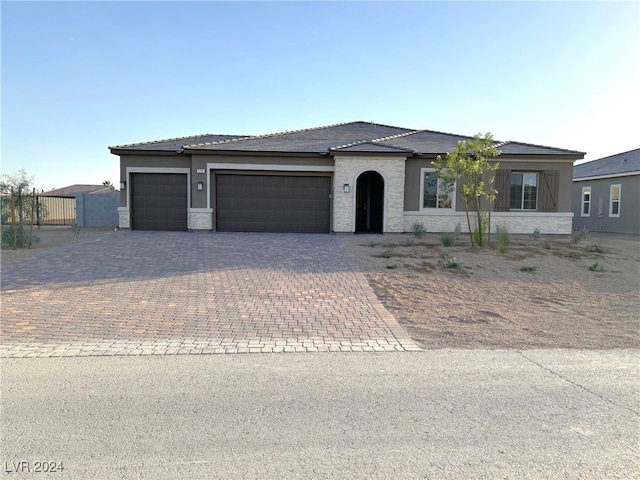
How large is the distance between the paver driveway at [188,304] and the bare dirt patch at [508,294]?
0.71m

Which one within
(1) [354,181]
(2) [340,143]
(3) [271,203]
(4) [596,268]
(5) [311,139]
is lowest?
(4) [596,268]

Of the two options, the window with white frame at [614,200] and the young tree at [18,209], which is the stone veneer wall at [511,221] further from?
the young tree at [18,209]

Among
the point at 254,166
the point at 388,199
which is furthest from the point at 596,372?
the point at 254,166

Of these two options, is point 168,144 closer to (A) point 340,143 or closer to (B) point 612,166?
(A) point 340,143

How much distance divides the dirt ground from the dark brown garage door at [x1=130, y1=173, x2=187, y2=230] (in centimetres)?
421

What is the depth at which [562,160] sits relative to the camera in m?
18.5

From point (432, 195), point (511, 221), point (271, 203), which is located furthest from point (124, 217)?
point (511, 221)

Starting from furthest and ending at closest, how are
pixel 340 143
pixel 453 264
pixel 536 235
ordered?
pixel 340 143, pixel 536 235, pixel 453 264

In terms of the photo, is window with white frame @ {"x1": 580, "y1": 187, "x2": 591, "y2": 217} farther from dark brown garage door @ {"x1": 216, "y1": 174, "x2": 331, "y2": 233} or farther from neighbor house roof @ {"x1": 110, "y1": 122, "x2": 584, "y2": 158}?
dark brown garage door @ {"x1": 216, "y1": 174, "x2": 331, "y2": 233}

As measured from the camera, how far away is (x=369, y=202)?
65.7ft

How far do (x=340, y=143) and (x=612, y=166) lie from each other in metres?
18.1

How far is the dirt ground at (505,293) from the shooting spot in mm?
6156

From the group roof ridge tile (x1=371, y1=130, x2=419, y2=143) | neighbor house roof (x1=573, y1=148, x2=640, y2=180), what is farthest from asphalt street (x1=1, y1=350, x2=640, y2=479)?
neighbor house roof (x1=573, y1=148, x2=640, y2=180)

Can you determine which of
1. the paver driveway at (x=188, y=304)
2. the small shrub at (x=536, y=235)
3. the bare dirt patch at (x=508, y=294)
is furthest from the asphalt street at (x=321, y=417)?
the small shrub at (x=536, y=235)
